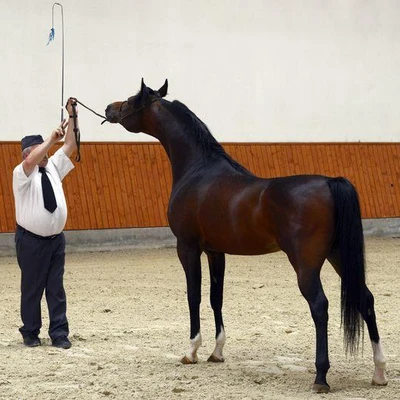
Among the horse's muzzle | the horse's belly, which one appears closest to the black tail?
the horse's belly

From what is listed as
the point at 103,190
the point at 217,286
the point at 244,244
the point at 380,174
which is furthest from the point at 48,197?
the point at 380,174

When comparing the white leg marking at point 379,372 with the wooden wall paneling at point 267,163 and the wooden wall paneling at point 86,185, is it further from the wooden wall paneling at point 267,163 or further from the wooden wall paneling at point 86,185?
the wooden wall paneling at point 267,163

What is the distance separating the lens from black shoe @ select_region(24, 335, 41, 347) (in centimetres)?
701

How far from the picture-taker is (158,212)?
48.5ft

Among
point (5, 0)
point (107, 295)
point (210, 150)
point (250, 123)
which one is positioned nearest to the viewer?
point (210, 150)

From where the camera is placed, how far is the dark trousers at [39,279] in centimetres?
705

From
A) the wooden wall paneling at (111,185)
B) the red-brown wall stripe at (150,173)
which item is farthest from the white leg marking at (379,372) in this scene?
the wooden wall paneling at (111,185)

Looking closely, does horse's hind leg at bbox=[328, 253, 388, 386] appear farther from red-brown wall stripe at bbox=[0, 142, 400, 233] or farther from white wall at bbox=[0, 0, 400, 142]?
white wall at bbox=[0, 0, 400, 142]

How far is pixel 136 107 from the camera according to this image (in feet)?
22.1

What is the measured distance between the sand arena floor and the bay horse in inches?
12.9

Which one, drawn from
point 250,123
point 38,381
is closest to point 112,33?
point 250,123

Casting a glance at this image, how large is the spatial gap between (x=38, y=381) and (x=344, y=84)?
473 inches

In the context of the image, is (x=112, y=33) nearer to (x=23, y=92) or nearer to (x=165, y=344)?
(x=23, y=92)

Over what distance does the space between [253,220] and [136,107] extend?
1.39m
